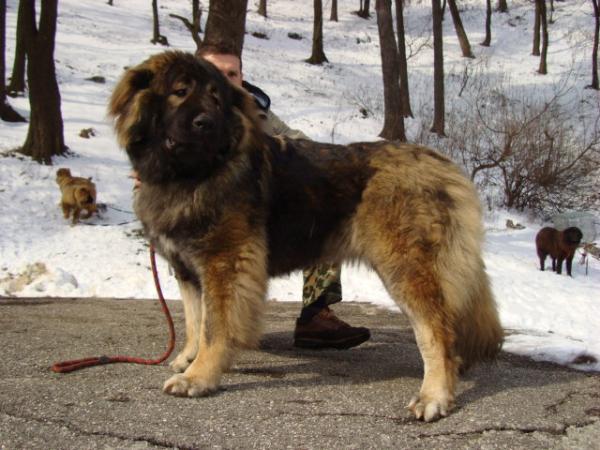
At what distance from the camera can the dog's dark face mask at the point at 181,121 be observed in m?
2.93

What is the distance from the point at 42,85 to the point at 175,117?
9.21m

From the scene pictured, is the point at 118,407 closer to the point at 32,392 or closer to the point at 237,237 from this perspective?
the point at 32,392

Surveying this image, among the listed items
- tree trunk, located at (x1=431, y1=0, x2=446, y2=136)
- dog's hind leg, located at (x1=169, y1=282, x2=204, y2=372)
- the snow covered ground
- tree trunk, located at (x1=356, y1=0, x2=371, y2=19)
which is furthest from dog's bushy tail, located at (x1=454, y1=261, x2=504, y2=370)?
tree trunk, located at (x1=356, y1=0, x2=371, y2=19)

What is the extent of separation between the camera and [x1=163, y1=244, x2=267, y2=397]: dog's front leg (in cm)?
294

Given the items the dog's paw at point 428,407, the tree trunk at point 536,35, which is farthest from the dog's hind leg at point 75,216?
the tree trunk at point 536,35

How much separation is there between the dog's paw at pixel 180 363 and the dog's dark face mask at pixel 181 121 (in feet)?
3.31

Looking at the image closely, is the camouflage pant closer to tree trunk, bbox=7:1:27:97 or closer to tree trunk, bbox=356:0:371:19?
tree trunk, bbox=7:1:27:97

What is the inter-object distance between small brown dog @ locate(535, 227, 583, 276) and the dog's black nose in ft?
27.9

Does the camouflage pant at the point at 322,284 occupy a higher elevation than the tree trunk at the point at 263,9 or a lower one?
lower

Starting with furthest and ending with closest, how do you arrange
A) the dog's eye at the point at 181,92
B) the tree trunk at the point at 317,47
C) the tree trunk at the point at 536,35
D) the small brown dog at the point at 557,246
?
the tree trunk at the point at 536,35
the tree trunk at the point at 317,47
the small brown dog at the point at 557,246
the dog's eye at the point at 181,92

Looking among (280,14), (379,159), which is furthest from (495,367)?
(280,14)

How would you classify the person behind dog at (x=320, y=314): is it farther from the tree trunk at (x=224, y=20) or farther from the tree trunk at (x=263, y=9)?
the tree trunk at (x=263, y=9)

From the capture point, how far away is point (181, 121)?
2.91 m

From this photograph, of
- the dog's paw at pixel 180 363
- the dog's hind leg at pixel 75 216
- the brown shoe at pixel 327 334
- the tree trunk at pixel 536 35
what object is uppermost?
the tree trunk at pixel 536 35
